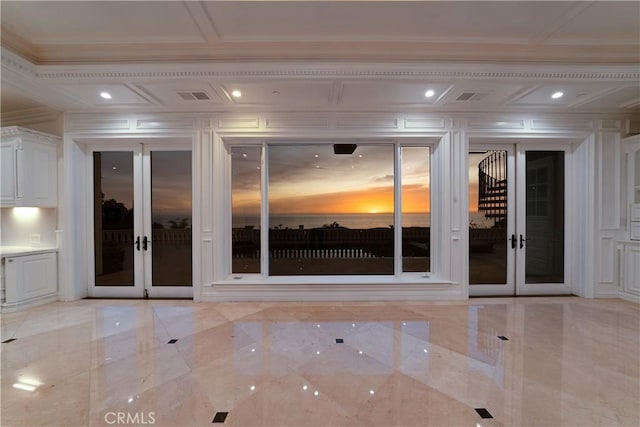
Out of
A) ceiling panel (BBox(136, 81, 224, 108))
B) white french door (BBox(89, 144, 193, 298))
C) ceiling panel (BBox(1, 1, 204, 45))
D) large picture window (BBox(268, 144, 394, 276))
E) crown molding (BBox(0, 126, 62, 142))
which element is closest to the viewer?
ceiling panel (BBox(1, 1, 204, 45))

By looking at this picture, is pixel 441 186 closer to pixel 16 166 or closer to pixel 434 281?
pixel 434 281

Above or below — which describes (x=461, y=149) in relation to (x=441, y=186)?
above

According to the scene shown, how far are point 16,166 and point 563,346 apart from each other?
24.1ft

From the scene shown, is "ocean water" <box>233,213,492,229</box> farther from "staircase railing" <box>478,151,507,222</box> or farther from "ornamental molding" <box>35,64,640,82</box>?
"ornamental molding" <box>35,64,640,82</box>

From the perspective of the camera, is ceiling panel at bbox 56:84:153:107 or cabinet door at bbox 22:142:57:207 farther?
cabinet door at bbox 22:142:57:207

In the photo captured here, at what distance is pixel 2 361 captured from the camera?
2.66 meters

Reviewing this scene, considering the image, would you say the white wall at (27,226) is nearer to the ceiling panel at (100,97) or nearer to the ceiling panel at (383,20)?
the ceiling panel at (100,97)

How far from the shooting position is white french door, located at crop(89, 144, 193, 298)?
4645 mm

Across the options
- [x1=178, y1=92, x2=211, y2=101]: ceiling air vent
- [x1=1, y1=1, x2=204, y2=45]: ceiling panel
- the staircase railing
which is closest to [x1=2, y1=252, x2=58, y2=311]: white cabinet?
[x1=1, y1=1, x2=204, y2=45]: ceiling panel

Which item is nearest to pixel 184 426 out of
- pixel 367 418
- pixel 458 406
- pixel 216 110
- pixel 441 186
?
pixel 367 418

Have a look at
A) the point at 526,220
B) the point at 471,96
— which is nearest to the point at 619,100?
the point at 526,220

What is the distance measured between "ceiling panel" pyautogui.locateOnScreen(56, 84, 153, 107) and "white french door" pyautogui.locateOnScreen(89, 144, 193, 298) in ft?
2.47

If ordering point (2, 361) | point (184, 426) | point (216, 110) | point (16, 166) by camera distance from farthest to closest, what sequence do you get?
1. point (216, 110)
2. point (16, 166)
3. point (2, 361)
4. point (184, 426)

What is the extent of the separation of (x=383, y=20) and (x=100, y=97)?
152 inches
